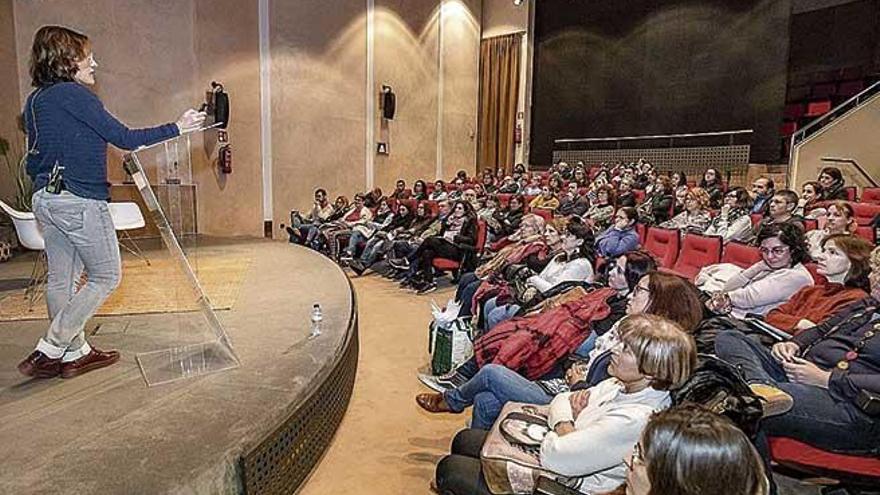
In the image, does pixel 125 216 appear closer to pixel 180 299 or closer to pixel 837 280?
pixel 180 299

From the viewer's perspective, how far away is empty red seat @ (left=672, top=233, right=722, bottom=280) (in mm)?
3842

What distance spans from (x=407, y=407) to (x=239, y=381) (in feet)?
2.85

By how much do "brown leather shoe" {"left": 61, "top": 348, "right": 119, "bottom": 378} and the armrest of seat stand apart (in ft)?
6.22

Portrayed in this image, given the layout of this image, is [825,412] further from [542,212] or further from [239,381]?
[542,212]

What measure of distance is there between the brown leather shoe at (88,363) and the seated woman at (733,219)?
4.65 m

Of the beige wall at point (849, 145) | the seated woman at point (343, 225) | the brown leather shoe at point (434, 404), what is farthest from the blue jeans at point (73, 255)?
the beige wall at point (849, 145)

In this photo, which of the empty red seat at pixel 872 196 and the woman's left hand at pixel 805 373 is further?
the empty red seat at pixel 872 196

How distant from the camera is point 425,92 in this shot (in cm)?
1118

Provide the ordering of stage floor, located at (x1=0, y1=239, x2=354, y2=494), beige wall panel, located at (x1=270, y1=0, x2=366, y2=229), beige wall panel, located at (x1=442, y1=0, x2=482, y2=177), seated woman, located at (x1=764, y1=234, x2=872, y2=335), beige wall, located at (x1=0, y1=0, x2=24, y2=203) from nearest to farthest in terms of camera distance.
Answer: stage floor, located at (x1=0, y1=239, x2=354, y2=494) → seated woman, located at (x1=764, y1=234, x2=872, y2=335) → beige wall, located at (x1=0, y1=0, x2=24, y2=203) → beige wall panel, located at (x1=270, y1=0, x2=366, y2=229) → beige wall panel, located at (x1=442, y1=0, x2=482, y2=177)

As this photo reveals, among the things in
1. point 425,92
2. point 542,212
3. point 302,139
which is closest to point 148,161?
point 542,212

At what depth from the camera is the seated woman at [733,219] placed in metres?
4.96

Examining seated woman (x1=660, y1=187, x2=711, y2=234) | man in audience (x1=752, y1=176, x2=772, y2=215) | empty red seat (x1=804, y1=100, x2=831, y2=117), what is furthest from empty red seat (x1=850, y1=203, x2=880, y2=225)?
empty red seat (x1=804, y1=100, x2=831, y2=117)

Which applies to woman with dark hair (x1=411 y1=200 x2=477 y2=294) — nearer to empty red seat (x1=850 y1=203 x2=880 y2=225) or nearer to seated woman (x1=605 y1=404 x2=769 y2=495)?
empty red seat (x1=850 y1=203 x2=880 y2=225)

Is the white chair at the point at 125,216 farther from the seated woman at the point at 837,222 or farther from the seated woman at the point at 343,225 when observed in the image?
the seated woman at the point at 837,222
